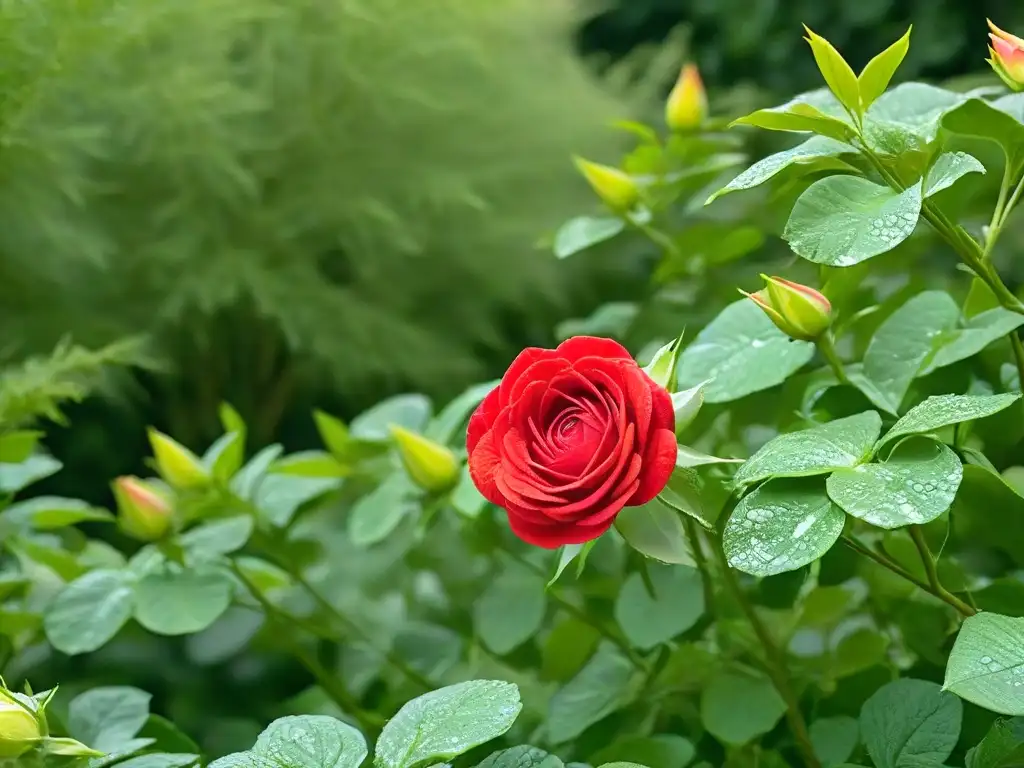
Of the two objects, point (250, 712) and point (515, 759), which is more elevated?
point (515, 759)

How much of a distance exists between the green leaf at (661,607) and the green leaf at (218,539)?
19cm

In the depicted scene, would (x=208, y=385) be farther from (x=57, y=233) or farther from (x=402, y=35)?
(x=402, y=35)

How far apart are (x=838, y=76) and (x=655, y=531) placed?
154 mm

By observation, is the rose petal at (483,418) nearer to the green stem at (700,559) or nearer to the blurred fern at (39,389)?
the green stem at (700,559)

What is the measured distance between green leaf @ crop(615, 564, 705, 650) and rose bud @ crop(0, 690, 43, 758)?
0.22 m

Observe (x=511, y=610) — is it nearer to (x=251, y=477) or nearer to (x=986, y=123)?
(x=251, y=477)

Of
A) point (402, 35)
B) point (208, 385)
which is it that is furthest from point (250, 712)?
point (402, 35)

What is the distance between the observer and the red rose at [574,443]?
263 mm

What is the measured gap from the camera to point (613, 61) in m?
1.27

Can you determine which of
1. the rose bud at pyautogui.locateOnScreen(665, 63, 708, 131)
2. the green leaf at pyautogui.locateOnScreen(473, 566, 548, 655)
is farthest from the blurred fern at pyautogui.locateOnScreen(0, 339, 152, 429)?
the rose bud at pyautogui.locateOnScreen(665, 63, 708, 131)

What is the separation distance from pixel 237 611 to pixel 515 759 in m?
0.42

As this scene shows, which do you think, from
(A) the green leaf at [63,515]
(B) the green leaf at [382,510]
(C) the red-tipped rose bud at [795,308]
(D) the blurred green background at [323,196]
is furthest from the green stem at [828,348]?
(D) the blurred green background at [323,196]

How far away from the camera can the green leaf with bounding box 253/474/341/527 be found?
498mm

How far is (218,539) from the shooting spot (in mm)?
477
